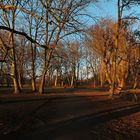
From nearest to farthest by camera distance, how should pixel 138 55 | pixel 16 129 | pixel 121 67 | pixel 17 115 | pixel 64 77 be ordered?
pixel 16 129
pixel 17 115
pixel 138 55
pixel 121 67
pixel 64 77

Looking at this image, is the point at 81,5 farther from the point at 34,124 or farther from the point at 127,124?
the point at 34,124

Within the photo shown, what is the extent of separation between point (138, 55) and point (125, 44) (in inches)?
256

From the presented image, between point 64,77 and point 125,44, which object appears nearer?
point 125,44

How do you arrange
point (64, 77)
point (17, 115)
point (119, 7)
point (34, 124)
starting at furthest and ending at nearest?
point (64, 77), point (119, 7), point (17, 115), point (34, 124)

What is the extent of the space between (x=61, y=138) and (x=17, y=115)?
18.1ft

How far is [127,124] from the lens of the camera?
17688 millimetres

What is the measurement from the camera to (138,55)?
63.7m

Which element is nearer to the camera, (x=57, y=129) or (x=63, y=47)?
(x=57, y=129)

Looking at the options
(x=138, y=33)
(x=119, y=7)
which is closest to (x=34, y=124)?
(x=119, y=7)

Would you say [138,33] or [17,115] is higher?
[138,33]

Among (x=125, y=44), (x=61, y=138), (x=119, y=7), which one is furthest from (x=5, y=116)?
(x=125, y=44)

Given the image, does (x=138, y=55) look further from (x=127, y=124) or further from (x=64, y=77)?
(x=127, y=124)

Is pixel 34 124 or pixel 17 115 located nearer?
pixel 34 124

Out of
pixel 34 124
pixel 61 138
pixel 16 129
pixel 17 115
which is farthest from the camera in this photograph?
pixel 17 115
